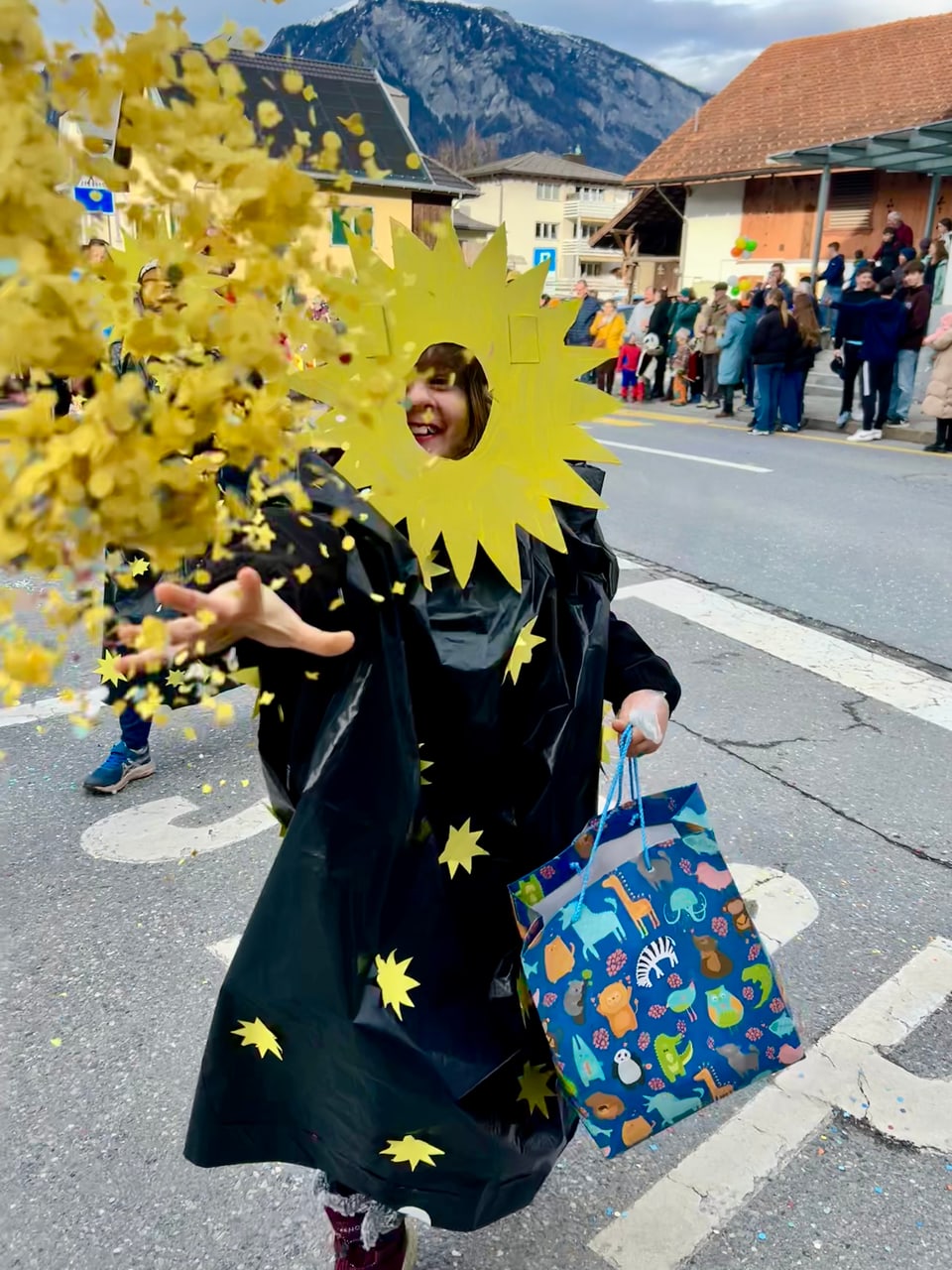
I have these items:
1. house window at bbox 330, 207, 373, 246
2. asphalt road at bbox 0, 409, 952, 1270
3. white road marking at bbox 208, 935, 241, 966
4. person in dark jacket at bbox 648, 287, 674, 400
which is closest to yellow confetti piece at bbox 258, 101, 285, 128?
house window at bbox 330, 207, 373, 246

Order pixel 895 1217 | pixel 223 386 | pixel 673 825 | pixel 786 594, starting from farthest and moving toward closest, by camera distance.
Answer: pixel 786 594
pixel 895 1217
pixel 673 825
pixel 223 386

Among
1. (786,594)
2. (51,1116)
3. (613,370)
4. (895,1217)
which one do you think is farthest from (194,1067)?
(613,370)

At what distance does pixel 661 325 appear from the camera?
15367mm

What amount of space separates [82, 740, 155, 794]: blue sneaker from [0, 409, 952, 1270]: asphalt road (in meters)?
0.05

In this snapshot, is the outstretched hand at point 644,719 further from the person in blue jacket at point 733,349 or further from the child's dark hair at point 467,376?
the person in blue jacket at point 733,349

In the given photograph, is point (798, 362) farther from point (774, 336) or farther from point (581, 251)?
point (581, 251)

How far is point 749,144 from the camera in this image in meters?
26.8

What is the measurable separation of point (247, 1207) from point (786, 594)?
4586 mm

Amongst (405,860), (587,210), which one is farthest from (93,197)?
(587,210)

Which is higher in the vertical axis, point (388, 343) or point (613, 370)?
point (388, 343)

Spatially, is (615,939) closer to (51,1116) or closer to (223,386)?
(223,386)

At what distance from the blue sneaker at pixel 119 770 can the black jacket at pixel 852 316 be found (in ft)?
32.3

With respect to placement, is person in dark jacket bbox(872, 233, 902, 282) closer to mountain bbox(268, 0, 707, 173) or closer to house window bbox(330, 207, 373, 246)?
house window bbox(330, 207, 373, 246)

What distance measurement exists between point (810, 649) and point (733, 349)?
31.3 ft
